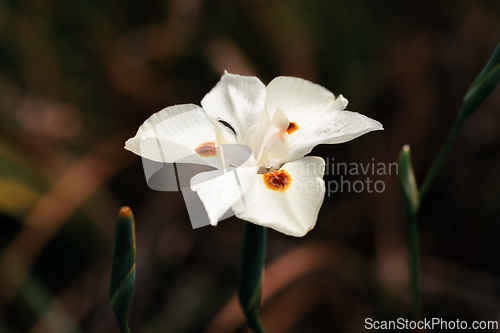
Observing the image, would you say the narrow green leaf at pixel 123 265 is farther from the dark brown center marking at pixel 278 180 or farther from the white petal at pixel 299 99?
the white petal at pixel 299 99

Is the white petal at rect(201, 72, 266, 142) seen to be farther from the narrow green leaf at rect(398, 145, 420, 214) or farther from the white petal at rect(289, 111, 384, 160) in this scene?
the narrow green leaf at rect(398, 145, 420, 214)

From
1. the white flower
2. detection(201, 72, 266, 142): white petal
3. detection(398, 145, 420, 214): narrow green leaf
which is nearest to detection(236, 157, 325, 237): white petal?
the white flower

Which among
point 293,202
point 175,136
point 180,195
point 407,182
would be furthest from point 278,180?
point 180,195

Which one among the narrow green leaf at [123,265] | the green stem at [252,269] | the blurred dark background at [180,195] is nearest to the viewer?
the narrow green leaf at [123,265]

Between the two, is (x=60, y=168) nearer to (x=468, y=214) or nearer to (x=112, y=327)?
(x=112, y=327)

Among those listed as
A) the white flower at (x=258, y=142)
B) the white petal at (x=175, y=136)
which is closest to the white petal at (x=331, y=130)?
the white flower at (x=258, y=142)

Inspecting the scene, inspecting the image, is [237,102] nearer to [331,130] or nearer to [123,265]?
[331,130]

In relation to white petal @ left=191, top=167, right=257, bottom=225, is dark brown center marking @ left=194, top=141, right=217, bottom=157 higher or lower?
higher
